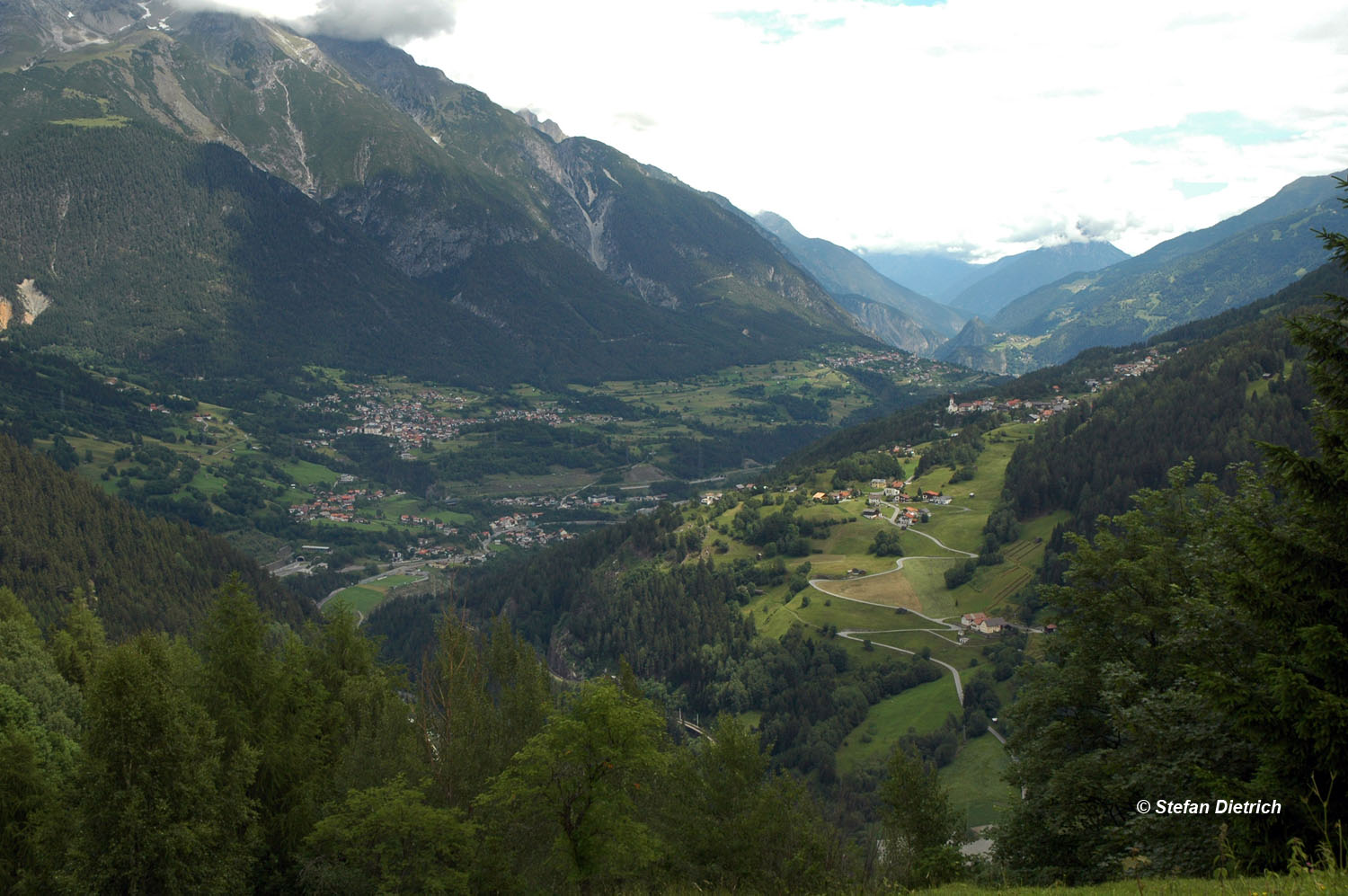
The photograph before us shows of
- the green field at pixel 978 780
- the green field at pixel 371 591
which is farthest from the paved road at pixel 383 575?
the green field at pixel 978 780

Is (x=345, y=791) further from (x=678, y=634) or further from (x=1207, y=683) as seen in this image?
(x=678, y=634)

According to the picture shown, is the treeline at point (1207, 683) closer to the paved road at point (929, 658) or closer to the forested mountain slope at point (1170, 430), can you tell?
the paved road at point (929, 658)

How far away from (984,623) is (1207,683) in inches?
3846

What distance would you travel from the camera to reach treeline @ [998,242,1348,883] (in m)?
14.3

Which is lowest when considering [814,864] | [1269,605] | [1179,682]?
[814,864]

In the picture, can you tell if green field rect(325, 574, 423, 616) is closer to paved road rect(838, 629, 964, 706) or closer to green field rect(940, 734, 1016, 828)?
paved road rect(838, 629, 964, 706)

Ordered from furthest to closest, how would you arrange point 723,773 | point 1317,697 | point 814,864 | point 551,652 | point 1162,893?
point 551,652, point 723,773, point 814,864, point 1317,697, point 1162,893

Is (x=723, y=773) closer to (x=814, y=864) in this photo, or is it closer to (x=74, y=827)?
(x=814, y=864)

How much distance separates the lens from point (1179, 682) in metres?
22.0

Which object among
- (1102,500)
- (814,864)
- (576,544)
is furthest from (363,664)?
(576,544)

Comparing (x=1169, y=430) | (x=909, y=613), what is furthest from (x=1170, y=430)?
(x=909, y=613)

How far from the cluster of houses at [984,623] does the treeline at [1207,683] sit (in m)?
72.3

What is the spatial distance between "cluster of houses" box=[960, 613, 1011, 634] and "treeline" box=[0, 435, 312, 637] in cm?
9025

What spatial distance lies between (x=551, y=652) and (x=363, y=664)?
95517 mm
